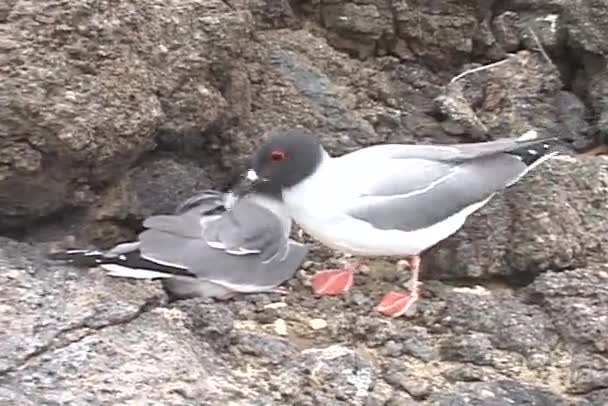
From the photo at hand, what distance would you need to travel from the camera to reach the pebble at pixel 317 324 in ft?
11.9

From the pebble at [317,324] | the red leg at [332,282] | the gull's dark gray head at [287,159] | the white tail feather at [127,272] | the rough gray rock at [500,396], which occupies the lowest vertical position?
the pebble at [317,324]

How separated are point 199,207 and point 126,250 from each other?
0.38 m

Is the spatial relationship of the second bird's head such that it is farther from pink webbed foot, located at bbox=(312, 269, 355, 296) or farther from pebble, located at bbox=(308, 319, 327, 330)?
pebble, located at bbox=(308, 319, 327, 330)

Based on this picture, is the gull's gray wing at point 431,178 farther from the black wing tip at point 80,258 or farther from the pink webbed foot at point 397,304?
the black wing tip at point 80,258

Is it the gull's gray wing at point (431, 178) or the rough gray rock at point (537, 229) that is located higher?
the gull's gray wing at point (431, 178)

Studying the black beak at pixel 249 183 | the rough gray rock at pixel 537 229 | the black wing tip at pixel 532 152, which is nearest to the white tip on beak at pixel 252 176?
the black beak at pixel 249 183

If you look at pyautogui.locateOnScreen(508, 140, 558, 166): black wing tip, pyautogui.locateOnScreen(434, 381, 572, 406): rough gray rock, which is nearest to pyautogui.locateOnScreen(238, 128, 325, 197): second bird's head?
pyautogui.locateOnScreen(508, 140, 558, 166): black wing tip

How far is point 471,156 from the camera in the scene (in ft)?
13.0

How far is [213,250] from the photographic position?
369cm

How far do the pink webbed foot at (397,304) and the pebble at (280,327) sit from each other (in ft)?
0.99

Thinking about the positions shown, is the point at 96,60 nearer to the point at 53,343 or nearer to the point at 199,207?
the point at 199,207

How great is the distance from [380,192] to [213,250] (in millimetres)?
555

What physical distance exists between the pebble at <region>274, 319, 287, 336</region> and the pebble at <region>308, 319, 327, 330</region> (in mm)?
82

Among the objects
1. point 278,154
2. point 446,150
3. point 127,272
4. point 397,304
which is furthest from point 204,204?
point 446,150
